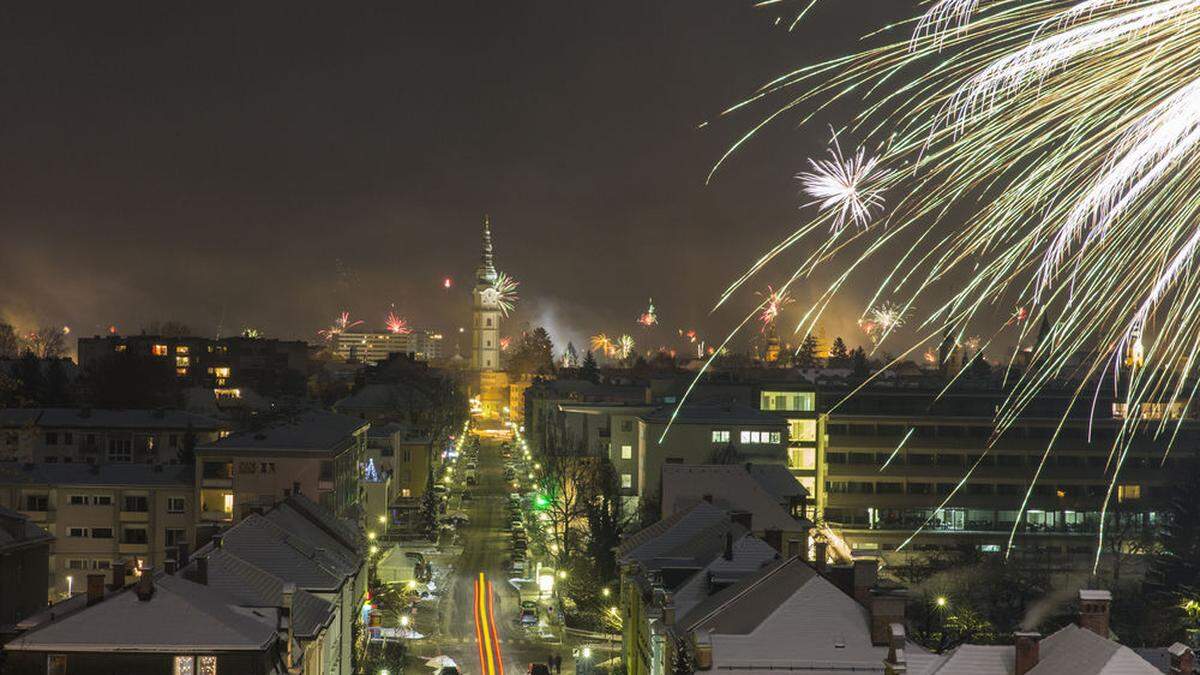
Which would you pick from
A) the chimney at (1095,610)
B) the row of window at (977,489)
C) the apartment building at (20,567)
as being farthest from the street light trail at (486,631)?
the row of window at (977,489)

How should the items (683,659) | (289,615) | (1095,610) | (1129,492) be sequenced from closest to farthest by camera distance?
(1095,610)
(683,659)
(289,615)
(1129,492)

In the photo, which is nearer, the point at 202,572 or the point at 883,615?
Result: the point at 883,615

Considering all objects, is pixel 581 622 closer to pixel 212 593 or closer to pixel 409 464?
pixel 212 593

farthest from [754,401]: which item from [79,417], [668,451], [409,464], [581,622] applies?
[79,417]

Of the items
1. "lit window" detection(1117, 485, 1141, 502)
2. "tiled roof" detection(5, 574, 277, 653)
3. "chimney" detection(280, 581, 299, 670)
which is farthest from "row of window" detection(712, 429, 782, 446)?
"tiled roof" detection(5, 574, 277, 653)

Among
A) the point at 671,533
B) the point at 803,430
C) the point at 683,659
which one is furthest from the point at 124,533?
the point at 803,430

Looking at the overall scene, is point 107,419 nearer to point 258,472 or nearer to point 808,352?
point 258,472

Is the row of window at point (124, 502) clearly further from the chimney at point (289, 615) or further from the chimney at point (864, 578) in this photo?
the chimney at point (864, 578)
